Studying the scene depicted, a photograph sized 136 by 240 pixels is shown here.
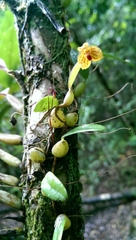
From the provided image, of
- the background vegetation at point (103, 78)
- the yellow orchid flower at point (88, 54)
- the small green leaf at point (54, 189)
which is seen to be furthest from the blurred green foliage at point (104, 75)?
the small green leaf at point (54, 189)

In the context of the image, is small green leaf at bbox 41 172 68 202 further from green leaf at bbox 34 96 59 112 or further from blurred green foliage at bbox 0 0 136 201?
blurred green foliage at bbox 0 0 136 201

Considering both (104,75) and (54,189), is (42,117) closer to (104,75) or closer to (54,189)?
(54,189)

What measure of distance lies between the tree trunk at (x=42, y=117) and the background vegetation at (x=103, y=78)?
9 cm

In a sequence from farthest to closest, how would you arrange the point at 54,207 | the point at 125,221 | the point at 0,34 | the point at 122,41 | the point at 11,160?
1. the point at 122,41
2. the point at 125,221
3. the point at 0,34
4. the point at 11,160
5. the point at 54,207

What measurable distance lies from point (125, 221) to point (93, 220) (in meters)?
0.33

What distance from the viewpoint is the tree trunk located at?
0.59 metres

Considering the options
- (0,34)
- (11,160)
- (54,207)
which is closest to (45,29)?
(0,34)

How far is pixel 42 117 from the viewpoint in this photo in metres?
0.62

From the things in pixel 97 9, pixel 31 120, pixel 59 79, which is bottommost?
pixel 31 120

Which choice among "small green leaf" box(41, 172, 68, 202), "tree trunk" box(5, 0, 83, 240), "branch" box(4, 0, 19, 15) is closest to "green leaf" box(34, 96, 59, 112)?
"tree trunk" box(5, 0, 83, 240)

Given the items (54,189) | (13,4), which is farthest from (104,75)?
(54,189)

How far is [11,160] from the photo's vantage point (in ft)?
2.23

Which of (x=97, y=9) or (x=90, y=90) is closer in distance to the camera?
(x=97, y=9)

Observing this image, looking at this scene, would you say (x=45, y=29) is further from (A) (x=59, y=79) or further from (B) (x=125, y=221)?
(B) (x=125, y=221)
